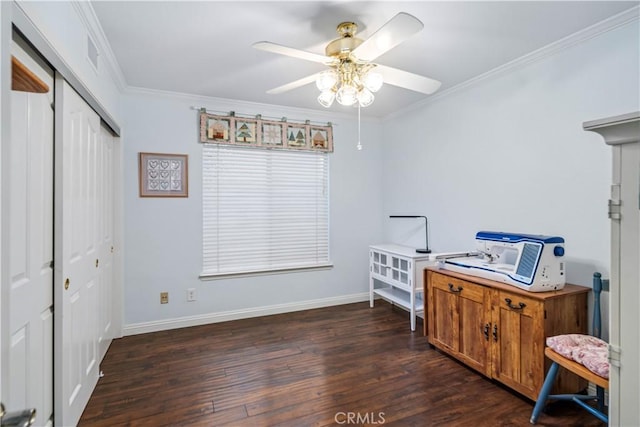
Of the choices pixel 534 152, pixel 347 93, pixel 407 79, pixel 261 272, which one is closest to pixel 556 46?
pixel 534 152

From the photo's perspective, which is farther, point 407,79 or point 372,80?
point 407,79

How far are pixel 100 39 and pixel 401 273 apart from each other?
3232 mm

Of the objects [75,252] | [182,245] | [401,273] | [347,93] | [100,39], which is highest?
[100,39]

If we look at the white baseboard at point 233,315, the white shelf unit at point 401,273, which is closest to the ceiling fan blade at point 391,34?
the white shelf unit at point 401,273

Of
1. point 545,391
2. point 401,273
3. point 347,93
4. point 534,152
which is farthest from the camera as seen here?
point 401,273

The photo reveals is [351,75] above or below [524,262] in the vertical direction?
above

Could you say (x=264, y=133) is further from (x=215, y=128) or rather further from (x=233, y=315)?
(x=233, y=315)

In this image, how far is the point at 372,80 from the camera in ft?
6.20

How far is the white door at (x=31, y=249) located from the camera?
4.20 feet

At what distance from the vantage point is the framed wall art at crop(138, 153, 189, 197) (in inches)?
125

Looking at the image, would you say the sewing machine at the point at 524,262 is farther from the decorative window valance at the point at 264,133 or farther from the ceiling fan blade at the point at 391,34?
the decorative window valance at the point at 264,133

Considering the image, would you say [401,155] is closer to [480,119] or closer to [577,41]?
[480,119]

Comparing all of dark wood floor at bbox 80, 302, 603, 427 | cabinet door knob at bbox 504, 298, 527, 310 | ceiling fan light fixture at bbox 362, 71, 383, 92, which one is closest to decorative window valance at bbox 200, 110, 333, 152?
ceiling fan light fixture at bbox 362, 71, 383, 92

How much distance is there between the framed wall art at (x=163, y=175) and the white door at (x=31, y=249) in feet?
5.29
